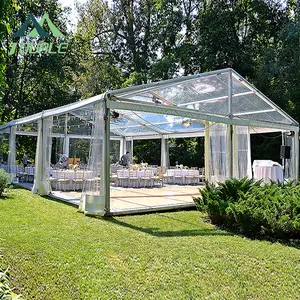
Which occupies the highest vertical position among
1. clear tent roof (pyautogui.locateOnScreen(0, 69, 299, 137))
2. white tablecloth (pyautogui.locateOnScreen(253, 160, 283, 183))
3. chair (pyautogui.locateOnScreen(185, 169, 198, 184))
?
clear tent roof (pyautogui.locateOnScreen(0, 69, 299, 137))

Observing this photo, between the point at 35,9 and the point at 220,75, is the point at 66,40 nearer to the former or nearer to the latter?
the point at 35,9

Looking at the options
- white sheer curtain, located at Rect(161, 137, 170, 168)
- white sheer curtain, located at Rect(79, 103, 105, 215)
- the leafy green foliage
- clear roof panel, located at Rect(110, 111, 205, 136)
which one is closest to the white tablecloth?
clear roof panel, located at Rect(110, 111, 205, 136)

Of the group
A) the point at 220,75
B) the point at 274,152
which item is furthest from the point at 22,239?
the point at 274,152

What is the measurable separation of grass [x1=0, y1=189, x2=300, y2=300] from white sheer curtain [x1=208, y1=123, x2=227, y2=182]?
436cm

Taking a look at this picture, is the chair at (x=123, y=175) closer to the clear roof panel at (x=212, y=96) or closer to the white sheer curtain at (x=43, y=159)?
the white sheer curtain at (x=43, y=159)

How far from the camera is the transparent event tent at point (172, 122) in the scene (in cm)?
746

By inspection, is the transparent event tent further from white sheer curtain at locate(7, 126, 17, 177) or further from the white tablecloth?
the white tablecloth

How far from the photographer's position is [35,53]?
19641 mm

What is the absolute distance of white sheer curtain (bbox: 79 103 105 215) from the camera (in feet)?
24.0

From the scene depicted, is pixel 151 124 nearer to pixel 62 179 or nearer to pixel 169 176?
pixel 169 176

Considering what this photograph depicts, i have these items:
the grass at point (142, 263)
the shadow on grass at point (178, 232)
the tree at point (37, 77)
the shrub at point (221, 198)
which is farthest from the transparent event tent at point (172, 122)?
the tree at point (37, 77)

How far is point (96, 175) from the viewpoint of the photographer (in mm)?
7441

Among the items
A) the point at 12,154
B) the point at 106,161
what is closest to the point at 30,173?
the point at 12,154

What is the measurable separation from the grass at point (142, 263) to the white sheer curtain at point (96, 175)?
3.71ft
